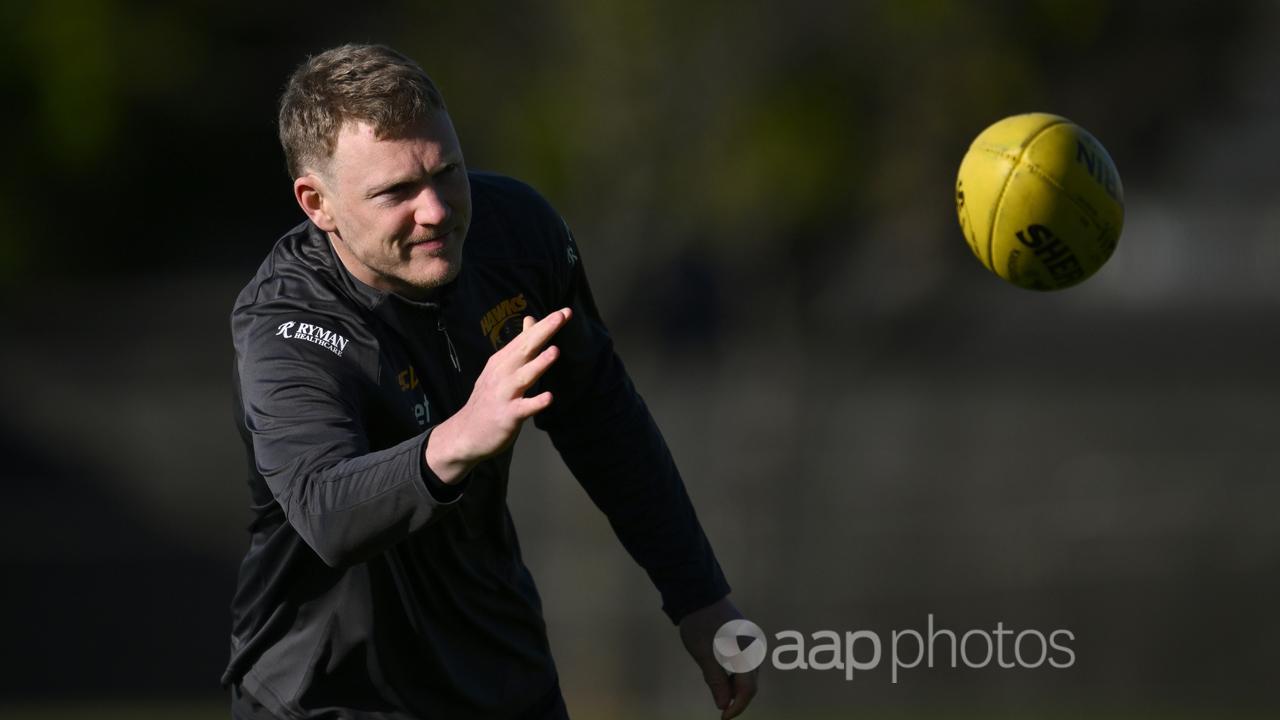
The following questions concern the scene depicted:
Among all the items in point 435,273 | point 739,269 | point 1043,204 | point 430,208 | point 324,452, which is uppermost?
point 430,208

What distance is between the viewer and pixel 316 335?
3729 mm

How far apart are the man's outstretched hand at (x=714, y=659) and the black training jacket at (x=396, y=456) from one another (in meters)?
0.05

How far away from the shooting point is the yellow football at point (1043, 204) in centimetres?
495

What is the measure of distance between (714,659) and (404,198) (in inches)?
61.4

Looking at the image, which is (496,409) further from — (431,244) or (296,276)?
(296,276)

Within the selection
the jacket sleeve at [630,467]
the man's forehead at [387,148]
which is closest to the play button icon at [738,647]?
the jacket sleeve at [630,467]

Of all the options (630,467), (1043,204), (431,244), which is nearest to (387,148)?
(431,244)

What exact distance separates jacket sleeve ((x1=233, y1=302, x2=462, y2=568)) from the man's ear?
0.84 ft

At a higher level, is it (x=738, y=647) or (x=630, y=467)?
(x=630, y=467)

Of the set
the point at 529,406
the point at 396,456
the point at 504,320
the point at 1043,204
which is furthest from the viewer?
the point at 1043,204

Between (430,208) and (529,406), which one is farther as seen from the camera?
(430,208)

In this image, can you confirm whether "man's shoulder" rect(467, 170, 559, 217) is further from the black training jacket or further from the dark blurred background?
the dark blurred background

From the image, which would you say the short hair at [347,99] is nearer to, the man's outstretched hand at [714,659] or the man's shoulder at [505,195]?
the man's shoulder at [505,195]

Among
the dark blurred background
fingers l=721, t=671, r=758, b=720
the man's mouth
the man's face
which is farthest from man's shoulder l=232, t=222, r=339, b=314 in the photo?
the dark blurred background
